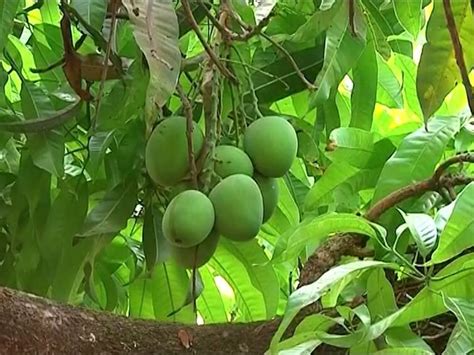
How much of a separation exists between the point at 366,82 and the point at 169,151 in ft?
0.85

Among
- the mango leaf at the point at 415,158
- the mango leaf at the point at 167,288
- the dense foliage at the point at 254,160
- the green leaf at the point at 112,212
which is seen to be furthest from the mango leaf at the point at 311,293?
the mango leaf at the point at 167,288

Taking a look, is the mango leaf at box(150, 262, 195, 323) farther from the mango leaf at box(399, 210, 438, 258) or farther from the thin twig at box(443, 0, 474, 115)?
the thin twig at box(443, 0, 474, 115)

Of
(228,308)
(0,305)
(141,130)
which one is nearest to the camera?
(0,305)

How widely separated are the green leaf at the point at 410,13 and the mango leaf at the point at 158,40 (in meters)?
0.22

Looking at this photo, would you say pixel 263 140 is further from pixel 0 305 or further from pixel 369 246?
pixel 0 305

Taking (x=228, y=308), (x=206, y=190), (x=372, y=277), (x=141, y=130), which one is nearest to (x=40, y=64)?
(x=141, y=130)

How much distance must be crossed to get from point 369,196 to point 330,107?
0.12 metres

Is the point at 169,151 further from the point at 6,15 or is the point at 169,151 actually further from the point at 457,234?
the point at 457,234

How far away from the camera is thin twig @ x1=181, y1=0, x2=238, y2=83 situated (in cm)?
81

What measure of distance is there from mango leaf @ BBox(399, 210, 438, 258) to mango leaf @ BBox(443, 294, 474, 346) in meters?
0.07

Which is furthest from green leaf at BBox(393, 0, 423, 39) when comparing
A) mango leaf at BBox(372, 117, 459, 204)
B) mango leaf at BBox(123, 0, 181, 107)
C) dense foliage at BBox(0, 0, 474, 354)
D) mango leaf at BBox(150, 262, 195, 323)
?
mango leaf at BBox(150, 262, 195, 323)

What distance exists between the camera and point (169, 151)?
0.85 metres

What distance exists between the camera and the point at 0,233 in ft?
3.51

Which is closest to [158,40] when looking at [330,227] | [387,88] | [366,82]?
[330,227]
